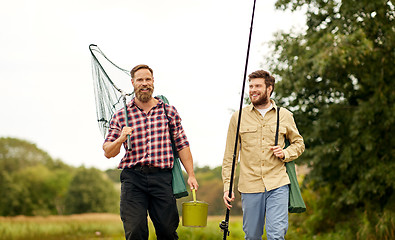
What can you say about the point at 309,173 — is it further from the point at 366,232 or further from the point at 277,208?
the point at 277,208

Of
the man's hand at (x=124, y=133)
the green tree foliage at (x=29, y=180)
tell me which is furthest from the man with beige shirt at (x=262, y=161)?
the green tree foliage at (x=29, y=180)

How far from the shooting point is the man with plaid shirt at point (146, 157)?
16.7ft

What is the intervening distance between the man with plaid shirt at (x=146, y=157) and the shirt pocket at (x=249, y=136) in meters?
0.59

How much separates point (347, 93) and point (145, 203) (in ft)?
26.7

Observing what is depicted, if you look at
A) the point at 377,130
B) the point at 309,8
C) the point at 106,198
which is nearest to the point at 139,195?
the point at 377,130

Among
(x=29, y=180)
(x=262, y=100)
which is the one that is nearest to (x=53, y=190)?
(x=29, y=180)

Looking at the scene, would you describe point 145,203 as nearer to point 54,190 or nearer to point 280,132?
point 280,132

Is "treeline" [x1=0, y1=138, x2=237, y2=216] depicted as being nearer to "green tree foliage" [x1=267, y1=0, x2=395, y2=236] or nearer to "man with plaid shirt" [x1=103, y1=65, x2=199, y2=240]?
"green tree foliage" [x1=267, y1=0, x2=395, y2=236]

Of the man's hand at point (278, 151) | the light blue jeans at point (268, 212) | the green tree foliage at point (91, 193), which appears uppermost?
the man's hand at point (278, 151)

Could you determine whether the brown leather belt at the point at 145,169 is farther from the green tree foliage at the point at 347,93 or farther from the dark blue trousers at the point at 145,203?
the green tree foliage at the point at 347,93

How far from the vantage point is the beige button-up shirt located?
509 cm

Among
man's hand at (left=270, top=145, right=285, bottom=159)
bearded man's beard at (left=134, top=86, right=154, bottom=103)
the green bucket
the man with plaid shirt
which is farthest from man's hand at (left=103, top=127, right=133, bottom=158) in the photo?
man's hand at (left=270, top=145, right=285, bottom=159)

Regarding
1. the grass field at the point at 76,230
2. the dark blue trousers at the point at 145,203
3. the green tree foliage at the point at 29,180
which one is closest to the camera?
the dark blue trousers at the point at 145,203

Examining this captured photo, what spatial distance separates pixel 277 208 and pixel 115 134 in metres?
1.75
